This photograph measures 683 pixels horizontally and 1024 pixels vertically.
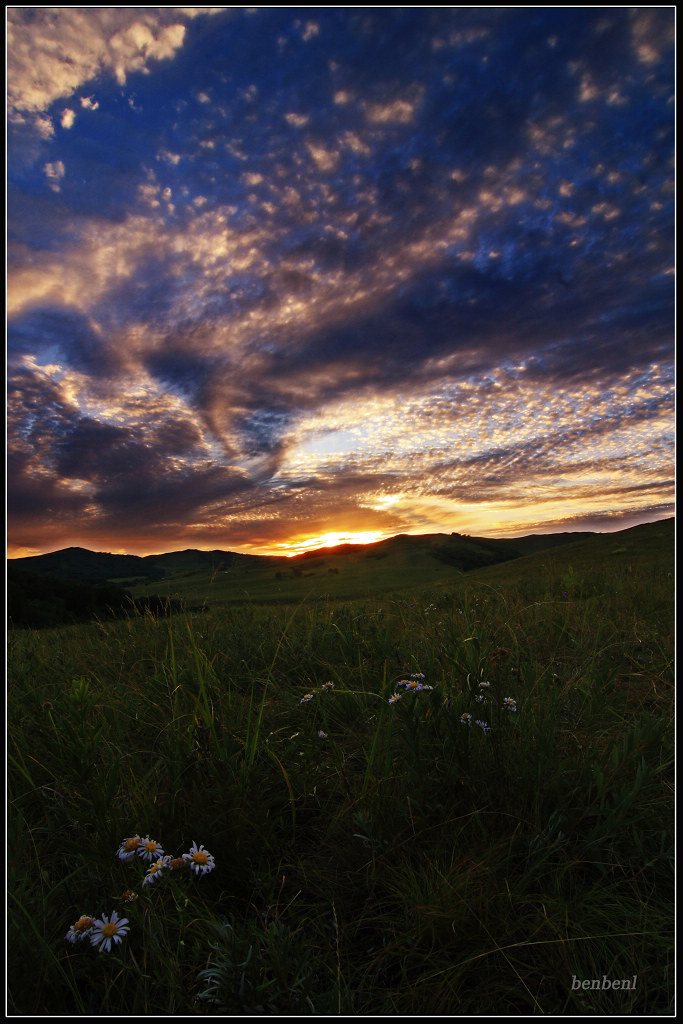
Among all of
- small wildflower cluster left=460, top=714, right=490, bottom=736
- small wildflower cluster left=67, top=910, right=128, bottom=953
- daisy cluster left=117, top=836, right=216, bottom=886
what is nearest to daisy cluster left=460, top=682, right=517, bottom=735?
small wildflower cluster left=460, top=714, right=490, bottom=736

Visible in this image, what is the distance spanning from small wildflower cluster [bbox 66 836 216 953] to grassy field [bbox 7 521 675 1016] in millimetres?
55

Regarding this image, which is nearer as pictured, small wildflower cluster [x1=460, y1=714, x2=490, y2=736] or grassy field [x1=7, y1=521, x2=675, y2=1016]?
grassy field [x1=7, y1=521, x2=675, y2=1016]

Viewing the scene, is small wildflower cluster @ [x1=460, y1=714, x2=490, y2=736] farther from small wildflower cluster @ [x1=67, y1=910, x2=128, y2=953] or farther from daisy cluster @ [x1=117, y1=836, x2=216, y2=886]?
small wildflower cluster @ [x1=67, y1=910, x2=128, y2=953]

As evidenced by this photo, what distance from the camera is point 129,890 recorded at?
1628 mm

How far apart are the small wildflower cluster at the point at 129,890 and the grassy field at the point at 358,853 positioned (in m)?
0.05

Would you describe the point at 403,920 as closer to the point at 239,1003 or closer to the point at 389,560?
the point at 239,1003

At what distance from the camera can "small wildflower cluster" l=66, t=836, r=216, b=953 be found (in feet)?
4.48

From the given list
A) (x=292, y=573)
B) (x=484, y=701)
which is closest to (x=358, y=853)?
(x=484, y=701)

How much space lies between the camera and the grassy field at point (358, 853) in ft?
4.70

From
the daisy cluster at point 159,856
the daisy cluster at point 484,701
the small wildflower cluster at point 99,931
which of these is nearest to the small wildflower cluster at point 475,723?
the daisy cluster at point 484,701

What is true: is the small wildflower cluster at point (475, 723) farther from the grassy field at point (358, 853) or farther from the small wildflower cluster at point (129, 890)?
the small wildflower cluster at point (129, 890)

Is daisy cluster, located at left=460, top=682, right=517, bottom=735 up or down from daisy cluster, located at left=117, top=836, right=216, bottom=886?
up

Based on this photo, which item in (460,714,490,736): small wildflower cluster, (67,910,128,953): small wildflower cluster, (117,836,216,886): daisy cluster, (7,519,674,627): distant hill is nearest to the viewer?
(67,910,128,953): small wildflower cluster

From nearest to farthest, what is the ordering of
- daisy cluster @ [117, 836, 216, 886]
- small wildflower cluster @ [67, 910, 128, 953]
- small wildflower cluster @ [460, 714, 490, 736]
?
small wildflower cluster @ [67, 910, 128, 953] → daisy cluster @ [117, 836, 216, 886] → small wildflower cluster @ [460, 714, 490, 736]
